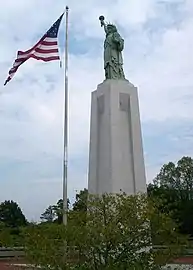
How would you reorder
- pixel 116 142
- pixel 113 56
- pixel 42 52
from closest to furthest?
1. pixel 42 52
2. pixel 116 142
3. pixel 113 56

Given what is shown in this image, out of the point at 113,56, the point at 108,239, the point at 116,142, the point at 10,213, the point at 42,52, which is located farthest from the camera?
the point at 10,213

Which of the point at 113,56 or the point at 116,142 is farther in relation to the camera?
the point at 113,56

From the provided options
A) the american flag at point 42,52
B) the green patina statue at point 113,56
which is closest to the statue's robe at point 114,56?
the green patina statue at point 113,56

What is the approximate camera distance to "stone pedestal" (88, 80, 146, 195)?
1953cm

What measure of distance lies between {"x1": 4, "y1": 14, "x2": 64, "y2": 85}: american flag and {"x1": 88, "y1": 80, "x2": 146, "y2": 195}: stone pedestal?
11.2 feet

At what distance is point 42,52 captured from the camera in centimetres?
1783

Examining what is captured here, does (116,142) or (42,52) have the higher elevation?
Result: (42,52)

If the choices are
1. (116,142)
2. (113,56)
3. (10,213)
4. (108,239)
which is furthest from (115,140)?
(10,213)

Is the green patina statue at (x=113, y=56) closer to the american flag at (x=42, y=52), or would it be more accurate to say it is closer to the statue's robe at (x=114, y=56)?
the statue's robe at (x=114, y=56)

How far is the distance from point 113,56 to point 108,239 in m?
13.2

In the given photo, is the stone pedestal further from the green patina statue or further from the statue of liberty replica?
the green patina statue

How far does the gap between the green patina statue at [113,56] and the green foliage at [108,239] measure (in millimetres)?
11474

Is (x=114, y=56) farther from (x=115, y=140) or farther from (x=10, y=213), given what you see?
(x=10, y=213)

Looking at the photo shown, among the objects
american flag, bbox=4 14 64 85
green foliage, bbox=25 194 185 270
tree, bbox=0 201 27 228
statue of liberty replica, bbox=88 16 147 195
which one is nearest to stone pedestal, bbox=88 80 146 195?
statue of liberty replica, bbox=88 16 147 195
